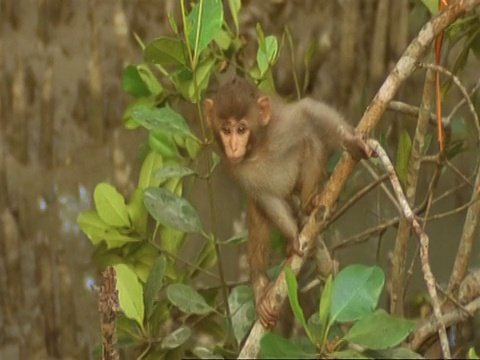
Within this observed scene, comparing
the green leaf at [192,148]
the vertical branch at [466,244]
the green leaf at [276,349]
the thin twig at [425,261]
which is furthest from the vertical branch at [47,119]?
the green leaf at [276,349]

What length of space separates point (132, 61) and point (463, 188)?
95 centimetres

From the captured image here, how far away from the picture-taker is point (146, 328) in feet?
6.05

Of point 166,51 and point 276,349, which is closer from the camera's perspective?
point 276,349

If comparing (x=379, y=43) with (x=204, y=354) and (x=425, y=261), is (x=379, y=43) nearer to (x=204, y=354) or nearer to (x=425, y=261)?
(x=204, y=354)

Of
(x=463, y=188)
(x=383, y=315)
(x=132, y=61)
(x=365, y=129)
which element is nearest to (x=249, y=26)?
(x=132, y=61)

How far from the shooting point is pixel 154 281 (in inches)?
68.9

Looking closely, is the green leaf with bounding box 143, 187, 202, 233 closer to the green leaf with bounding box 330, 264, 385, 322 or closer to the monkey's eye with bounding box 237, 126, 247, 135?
the monkey's eye with bounding box 237, 126, 247, 135

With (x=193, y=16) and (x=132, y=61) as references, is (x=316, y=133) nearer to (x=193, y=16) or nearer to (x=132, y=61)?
(x=193, y=16)

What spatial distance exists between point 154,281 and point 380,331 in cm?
56

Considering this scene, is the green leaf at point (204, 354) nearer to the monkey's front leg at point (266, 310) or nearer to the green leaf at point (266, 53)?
the monkey's front leg at point (266, 310)

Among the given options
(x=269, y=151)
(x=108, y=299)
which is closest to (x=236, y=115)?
(x=269, y=151)

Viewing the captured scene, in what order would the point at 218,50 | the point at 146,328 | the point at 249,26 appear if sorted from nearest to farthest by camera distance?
the point at 146,328, the point at 218,50, the point at 249,26

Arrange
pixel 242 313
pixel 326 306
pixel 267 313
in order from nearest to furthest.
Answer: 1. pixel 326 306
2. pixel 267 313
3. pixel 242 313

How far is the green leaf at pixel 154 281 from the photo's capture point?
1.74 m
